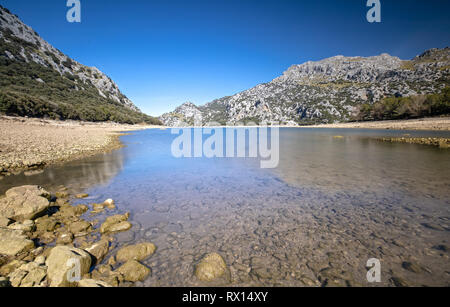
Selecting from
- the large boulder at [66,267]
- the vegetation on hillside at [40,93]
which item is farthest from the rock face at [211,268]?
the vegetation on hillside at [40,93]

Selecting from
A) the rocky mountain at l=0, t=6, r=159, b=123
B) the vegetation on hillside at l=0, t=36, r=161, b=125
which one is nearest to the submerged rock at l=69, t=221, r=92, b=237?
the vegetation on hillside at l=0, t=36, r=161, b=125

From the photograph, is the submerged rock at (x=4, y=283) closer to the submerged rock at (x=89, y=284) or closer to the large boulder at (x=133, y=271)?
the submerged rock at (x=89, y=284)

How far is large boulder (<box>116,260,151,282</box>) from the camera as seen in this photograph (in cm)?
450

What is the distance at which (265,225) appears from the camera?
7.07 metres

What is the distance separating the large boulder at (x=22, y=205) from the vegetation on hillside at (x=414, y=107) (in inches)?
4566

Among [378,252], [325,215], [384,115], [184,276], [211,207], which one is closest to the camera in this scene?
[184,276]

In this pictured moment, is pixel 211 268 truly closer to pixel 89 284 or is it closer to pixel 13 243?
pixel 89 284

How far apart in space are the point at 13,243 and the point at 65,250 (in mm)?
2058

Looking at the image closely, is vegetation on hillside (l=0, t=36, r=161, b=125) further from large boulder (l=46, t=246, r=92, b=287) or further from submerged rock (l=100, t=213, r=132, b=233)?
large boulder (l=46, t=246, r=92, b=287)

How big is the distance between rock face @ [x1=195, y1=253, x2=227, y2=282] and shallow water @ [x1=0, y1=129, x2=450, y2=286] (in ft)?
0.69
